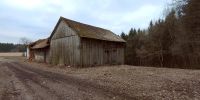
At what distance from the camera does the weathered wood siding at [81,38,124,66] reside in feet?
81.3

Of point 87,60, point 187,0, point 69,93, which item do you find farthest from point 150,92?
point 87,60

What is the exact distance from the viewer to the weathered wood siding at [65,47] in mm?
24781

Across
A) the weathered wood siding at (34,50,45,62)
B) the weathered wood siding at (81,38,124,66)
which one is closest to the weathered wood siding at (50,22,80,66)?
the weathered wood siding at (81,38,124,66)

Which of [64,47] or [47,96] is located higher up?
[64,47]

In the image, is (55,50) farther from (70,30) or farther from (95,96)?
(95,96)

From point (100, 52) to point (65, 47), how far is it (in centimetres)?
445

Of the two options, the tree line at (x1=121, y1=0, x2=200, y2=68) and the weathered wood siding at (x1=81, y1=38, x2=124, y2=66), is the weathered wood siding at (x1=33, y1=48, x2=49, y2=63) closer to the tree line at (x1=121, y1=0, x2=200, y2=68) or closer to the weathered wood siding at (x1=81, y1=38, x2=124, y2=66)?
the weathered wood siding at (x1=81, y1=38, x2=124, y2=66)

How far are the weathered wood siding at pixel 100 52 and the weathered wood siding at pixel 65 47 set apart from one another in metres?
0.89

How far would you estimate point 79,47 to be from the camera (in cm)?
2409

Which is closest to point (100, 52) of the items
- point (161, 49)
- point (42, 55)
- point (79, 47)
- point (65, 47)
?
point (79, 47)

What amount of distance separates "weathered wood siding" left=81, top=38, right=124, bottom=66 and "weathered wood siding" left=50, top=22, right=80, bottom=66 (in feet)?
2.93

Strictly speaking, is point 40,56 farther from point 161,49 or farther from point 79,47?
point 161,49

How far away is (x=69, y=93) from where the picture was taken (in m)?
9.27

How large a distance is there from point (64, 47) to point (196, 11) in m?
17.4
